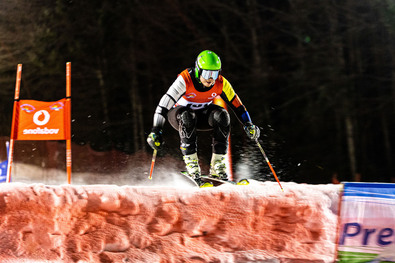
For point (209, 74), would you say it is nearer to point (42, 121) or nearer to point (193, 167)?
point (193, 167)

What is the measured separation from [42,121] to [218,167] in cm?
198

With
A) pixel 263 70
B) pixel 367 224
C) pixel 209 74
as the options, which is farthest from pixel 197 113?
pixel 367 224

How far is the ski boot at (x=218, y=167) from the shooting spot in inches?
128

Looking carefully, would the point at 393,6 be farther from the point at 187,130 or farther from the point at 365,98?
the point at 187,130

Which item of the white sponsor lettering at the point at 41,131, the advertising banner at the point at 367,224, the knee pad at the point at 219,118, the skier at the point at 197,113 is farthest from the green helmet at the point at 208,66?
the white sponsor lettering at the point at 41,131

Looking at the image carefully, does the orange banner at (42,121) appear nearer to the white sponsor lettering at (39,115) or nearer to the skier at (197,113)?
the white sponsor lettering at (39,115)

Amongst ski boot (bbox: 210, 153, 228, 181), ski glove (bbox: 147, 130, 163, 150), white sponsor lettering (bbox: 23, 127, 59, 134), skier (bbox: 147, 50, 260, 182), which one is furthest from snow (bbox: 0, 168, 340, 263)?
white sponsor lettering (bbox: 23, 127, 59, 134)

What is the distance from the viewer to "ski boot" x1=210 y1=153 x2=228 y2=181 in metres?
3.26

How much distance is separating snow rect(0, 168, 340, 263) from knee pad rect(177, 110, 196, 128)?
1.82 feet

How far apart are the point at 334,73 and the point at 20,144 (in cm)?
382

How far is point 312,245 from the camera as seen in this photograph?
2.94 m

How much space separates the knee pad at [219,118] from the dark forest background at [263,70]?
0.39 meters

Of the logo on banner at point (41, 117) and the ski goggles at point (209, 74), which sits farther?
the logo on banner at point (41, 117)

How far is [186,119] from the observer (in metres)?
3.13
